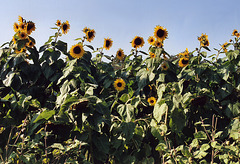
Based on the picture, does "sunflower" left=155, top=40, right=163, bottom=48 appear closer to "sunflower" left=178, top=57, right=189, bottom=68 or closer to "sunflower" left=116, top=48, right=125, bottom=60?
"sunflower" left=178, top=57, right=189, bottom=68

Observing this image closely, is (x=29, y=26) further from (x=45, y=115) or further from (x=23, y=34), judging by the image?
(x=45, y=115)

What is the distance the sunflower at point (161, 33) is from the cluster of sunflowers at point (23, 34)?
153 centimetres

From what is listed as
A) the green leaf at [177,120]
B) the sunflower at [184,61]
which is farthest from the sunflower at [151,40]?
the green leaf at [177,120]

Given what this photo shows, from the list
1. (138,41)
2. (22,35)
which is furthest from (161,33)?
(22,35)

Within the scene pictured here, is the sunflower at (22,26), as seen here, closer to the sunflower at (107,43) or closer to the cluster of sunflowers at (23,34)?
Result: the cluster of sunflowers at (23,34)

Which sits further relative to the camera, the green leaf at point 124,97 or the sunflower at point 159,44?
the sunflower at point 159,44

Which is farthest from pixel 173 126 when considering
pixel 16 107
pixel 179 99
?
pixel 16 107

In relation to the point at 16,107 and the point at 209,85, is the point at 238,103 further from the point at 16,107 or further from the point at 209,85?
the point at 16,107

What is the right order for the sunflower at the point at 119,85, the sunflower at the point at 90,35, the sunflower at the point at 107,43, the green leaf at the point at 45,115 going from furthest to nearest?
the sunflower at the point at 107,43 → the sunflower at the point at 90,35 → the sunflower at the point at 119,85 → the green leaf at the point at 45,115

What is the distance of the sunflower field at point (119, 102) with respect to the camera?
2.12 meters

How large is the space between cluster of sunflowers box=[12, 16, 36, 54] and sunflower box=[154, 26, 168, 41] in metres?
1.53

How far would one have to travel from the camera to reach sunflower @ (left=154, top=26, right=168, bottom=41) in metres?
3.23

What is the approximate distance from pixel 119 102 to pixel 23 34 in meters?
1.43

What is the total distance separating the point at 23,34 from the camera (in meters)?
3.15
